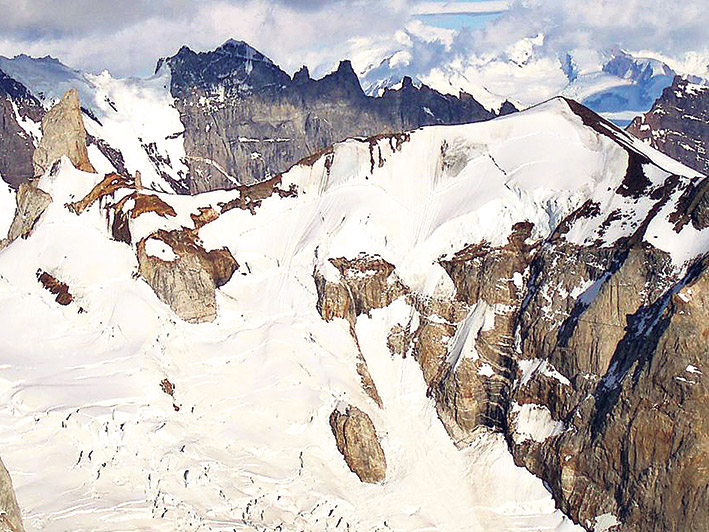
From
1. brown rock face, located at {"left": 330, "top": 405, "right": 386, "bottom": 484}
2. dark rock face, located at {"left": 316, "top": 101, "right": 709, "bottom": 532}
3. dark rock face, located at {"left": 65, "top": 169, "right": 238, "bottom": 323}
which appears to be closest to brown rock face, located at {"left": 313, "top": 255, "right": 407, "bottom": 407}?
dark rock face, located at {"left": 316, "top": 101, "right": 709, "bottom": 532}

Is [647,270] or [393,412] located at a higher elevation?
[647,270]

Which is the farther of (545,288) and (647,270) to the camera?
(545,288)

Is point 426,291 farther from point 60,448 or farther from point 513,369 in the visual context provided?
point 60,448

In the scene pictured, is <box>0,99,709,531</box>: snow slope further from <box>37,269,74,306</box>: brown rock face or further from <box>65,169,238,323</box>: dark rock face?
<box>65,169,238,323</box>: dark rock face

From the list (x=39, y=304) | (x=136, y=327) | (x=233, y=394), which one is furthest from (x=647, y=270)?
(x=39, y=304)

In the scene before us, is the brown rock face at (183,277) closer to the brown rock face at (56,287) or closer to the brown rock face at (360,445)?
the brown rock face at (56,287)

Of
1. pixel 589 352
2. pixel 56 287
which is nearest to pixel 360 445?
pixel 589 352

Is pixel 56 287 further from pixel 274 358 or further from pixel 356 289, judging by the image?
pixel 356 289
